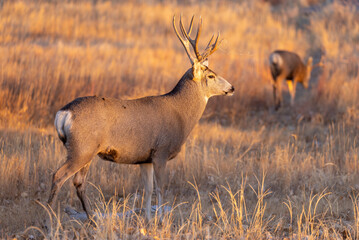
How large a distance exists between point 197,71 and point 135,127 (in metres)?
1.32

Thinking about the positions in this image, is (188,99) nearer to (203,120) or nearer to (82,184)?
(82,184)

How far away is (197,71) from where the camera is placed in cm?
702

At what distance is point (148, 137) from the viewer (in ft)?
20.5

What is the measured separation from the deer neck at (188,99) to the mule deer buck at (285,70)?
8.68 m

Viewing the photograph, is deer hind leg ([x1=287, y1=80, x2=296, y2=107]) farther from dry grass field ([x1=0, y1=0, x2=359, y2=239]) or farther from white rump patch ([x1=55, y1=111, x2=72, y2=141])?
white rump patch ([x1=55, y1=111, x2=72, y2=141])

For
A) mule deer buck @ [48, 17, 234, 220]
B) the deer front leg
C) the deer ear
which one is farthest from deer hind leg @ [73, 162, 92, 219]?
the deer front leg

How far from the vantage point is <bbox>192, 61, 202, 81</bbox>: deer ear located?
696 cm

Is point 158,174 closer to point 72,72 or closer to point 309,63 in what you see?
point 72,72

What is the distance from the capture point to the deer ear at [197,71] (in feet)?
22.8

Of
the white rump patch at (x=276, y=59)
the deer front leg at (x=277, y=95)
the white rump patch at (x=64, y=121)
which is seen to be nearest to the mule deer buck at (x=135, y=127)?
the white rump patch at (x=64, y=121)

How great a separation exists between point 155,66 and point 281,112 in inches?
145

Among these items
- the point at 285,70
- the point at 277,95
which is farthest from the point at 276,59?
the point at 277,95

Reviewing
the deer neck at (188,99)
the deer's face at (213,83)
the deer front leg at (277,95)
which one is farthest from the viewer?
the deer front leg at (277,95)

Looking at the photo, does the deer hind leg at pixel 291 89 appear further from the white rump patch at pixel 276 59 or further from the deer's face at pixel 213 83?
the deer's face at pixel 213 83
